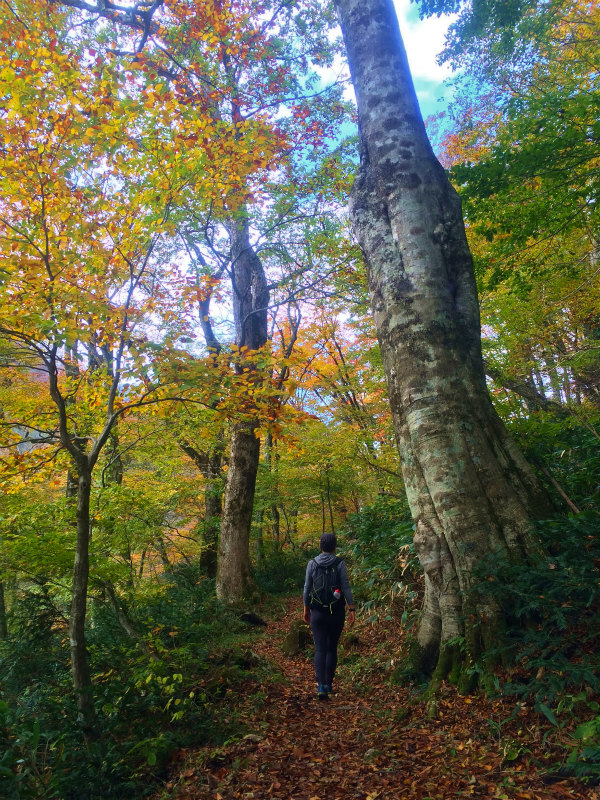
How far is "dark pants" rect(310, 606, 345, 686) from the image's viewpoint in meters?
4.39

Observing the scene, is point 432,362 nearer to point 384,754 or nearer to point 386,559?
point 384,754

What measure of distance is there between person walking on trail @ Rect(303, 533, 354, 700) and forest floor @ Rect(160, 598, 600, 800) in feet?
1.26

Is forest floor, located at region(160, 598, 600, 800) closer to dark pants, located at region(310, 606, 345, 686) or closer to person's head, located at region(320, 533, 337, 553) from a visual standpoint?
dark pants, located at region(310, 606, 345, 686)

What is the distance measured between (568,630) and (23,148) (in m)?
5.78

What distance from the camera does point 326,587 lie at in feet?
14.8

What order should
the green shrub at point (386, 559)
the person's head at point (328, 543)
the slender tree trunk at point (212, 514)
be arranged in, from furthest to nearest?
the slender tree trunk at point (212, 514)
the green shrub at point (386, 559)
the person's head at point (328, 543)

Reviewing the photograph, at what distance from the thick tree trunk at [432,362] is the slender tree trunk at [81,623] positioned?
2811mm

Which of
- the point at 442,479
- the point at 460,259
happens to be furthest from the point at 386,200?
the point at 442,479

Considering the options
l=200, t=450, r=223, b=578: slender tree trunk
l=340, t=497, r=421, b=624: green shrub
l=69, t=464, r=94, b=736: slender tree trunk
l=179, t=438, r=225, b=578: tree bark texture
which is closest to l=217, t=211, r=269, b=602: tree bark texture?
l=200, t=450, r=223, b=578: slender tree trunk

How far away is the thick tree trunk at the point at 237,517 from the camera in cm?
927

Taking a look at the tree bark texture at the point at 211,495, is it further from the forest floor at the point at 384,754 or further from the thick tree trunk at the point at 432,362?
the thick tree trunk at the point at 432,362

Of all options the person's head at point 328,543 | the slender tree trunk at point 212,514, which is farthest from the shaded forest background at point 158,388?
the slender tree trunk at point 212,514

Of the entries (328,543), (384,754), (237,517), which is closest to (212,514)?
(237,517)

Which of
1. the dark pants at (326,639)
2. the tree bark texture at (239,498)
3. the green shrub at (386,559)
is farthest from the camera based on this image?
the tree bark texture at (239,498)
